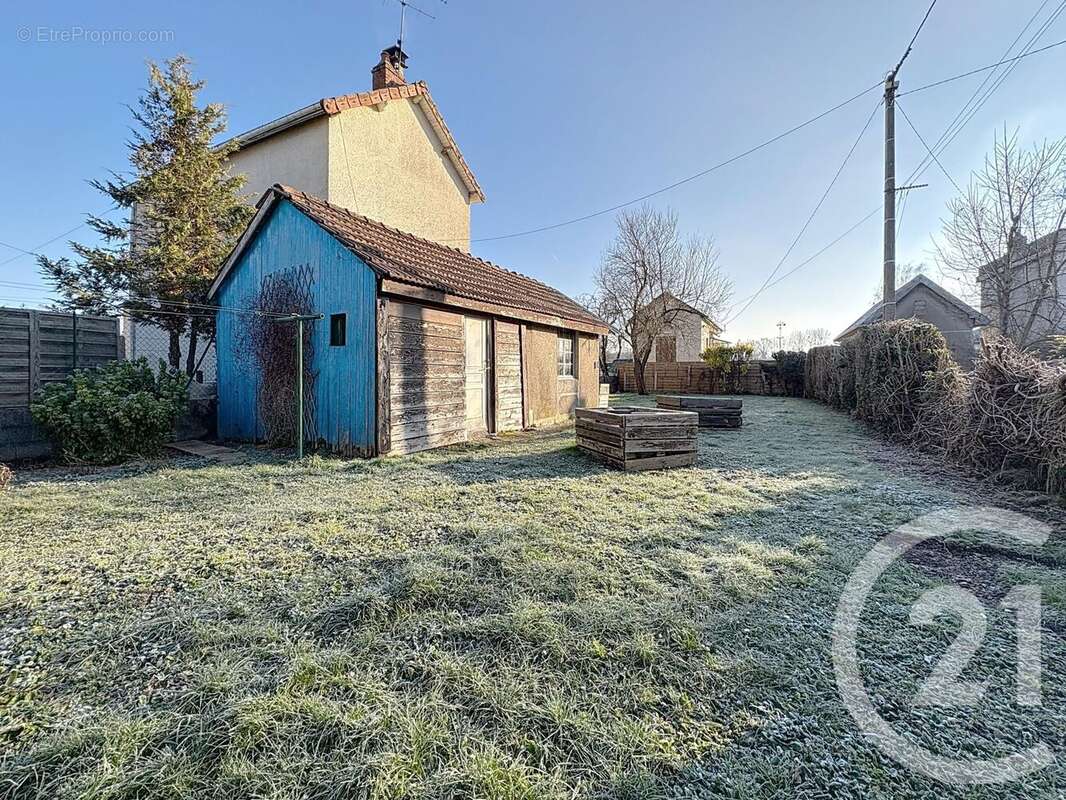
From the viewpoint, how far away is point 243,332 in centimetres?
786

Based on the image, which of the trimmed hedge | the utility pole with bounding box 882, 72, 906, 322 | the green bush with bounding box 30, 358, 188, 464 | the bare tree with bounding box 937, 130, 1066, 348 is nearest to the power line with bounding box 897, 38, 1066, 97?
the utility pole with bounding box 882, 72, 906, 322

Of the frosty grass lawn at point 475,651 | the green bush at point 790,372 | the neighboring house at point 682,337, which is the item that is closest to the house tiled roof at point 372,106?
the frosty grass lawn at point 475,651

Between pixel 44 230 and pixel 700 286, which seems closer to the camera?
pixel 44 230

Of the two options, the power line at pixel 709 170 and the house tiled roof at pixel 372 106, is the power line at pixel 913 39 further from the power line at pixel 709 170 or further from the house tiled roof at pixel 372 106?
the house tiled roof at pixel 372 106

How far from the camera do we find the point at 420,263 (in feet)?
25.7

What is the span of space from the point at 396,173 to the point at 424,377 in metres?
8.86

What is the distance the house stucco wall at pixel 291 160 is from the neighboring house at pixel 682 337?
17.2 m

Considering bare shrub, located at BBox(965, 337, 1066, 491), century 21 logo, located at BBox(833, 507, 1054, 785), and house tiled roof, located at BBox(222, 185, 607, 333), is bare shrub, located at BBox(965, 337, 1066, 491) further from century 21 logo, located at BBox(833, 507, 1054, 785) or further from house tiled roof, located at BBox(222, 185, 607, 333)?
house tiled roof, located at BBox(222, 185, 607, 333)

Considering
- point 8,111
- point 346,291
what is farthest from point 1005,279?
point 8,111

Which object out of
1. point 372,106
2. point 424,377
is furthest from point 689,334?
point 424,377

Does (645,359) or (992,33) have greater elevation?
(992,33)

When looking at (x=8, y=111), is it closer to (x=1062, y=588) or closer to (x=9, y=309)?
(x=9, y=309)

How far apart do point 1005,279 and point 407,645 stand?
18258mm

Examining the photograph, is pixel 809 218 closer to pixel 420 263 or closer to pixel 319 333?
pixel 420 263
